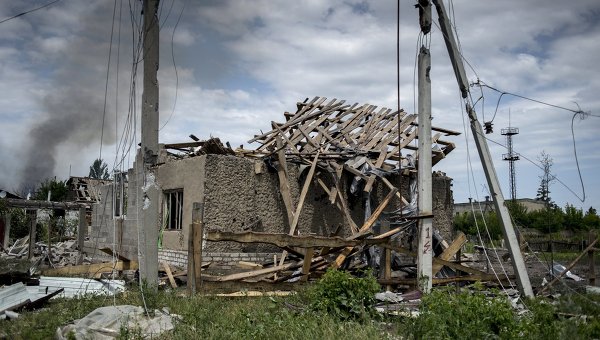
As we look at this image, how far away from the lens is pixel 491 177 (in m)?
9.07

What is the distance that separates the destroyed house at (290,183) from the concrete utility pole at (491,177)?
3.91m

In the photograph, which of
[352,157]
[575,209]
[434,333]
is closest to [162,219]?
[352,157]

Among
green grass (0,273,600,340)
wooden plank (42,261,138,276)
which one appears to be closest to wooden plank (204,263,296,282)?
green grass (0,273,600,340)

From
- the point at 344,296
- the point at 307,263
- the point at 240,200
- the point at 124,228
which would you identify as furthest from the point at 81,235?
the point at 344,296

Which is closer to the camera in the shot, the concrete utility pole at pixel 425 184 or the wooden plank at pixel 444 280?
the concrete utility pole at pixel 425 184

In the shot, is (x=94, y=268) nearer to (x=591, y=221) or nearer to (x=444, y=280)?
(x=444, y=280)

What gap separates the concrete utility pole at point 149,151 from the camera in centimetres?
895

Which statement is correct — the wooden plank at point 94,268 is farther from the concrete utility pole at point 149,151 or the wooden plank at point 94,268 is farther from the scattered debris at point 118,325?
the scattered debris at point 118,325

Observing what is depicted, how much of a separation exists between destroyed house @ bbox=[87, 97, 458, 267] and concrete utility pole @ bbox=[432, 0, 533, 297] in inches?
154

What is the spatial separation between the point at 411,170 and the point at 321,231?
3169 mm

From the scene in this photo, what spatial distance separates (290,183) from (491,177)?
6.76 metres

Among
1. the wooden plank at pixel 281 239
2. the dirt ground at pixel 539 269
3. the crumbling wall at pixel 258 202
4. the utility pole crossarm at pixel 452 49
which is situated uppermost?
the utility pole crossarm at pixel 452 49

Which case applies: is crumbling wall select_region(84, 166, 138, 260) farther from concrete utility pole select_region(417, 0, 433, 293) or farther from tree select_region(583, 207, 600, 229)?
tree select_region(583, 207, 600, 229)

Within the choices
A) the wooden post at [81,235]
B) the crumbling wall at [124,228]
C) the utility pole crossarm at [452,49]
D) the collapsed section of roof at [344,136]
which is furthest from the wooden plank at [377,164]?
the wooden post at [81,235]
